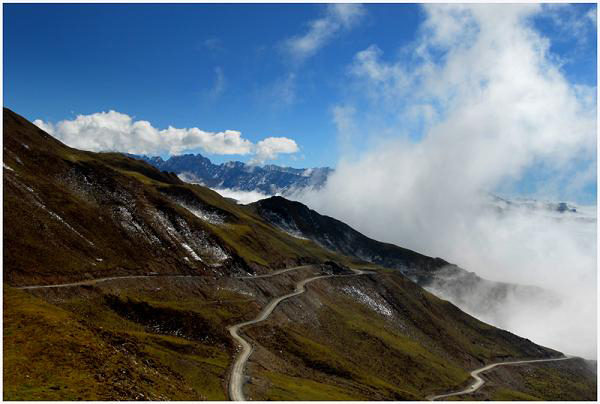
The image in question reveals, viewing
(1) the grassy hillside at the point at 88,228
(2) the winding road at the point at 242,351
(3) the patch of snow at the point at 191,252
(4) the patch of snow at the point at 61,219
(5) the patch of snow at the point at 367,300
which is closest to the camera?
(2) the winding road at the point at 242,351

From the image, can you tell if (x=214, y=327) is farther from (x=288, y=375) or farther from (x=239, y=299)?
(x=239, y=299)

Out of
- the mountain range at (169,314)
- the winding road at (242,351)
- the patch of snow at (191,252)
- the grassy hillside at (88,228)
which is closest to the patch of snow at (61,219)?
the grassy hillside at (88,228)

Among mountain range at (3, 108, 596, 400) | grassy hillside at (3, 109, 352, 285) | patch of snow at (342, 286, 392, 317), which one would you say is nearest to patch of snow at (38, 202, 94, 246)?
grassy hillside at (3, 109, 352, 285)

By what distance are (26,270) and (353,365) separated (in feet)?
270

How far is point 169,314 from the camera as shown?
94750 millimetres

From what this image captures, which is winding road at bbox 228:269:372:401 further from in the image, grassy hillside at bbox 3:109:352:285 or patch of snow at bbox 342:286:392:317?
patch of snow at bbox 342:286:392:317

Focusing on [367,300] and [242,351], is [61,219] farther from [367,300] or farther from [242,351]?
[367,300]

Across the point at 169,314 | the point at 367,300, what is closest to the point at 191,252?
the point at 169,314

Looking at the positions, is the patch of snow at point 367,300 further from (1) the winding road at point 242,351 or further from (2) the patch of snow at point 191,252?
(2) the patch of snow at point 191,252

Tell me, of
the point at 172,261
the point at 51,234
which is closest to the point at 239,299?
the point at 172,261

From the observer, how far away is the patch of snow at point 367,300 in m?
186

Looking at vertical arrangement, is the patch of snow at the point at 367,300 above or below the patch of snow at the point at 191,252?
above

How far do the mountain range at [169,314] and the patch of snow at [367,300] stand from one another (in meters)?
0.65

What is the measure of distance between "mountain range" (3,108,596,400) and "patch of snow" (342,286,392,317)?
25.6 inches
